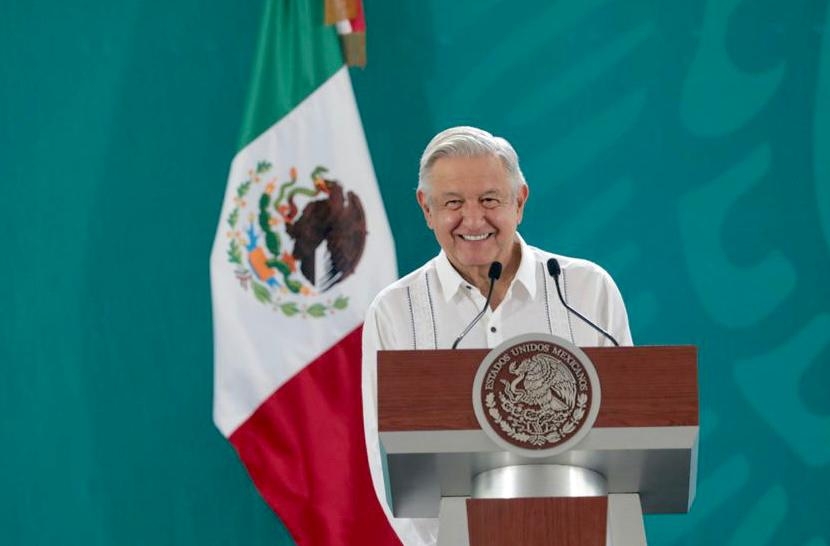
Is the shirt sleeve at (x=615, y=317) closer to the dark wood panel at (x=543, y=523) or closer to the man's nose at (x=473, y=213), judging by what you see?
the man's nose at (x=473, y=213)

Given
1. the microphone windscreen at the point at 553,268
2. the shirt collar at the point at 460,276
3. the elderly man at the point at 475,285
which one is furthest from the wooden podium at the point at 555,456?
the shirt collar at the point at 460,276

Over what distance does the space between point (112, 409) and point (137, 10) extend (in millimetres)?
1291

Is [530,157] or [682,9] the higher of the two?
[682,9]

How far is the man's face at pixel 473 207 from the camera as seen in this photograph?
295 centimetres

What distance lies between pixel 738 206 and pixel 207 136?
1726mm

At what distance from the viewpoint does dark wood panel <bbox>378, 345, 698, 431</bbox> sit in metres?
2.16

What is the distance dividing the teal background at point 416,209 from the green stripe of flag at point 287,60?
9.2 inches

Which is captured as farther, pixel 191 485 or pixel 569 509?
pixel 191 485

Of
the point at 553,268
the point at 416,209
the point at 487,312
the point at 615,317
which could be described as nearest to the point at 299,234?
the point at 416,209

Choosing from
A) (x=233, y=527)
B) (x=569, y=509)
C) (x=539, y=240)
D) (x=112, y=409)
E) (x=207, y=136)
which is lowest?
(x=569, y=509)

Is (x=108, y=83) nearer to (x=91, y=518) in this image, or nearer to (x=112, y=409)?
(x=112, y=409)

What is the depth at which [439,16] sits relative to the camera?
4.50 metres

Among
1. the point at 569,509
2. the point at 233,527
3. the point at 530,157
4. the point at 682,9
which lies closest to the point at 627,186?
the point at 530,157

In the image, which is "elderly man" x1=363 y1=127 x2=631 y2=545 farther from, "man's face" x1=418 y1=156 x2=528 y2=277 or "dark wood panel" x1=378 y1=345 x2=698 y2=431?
"dark wood panel" x1=378 y1=345 x2=698 y2=431
